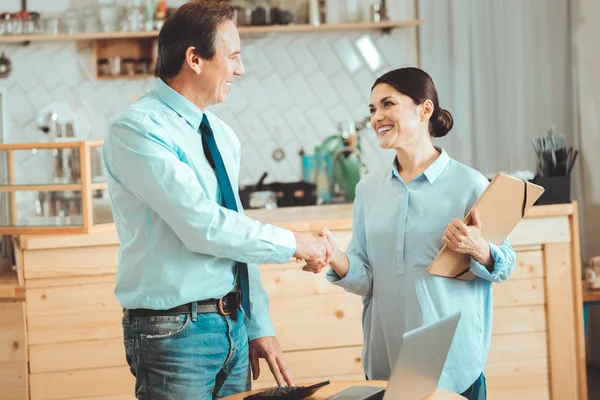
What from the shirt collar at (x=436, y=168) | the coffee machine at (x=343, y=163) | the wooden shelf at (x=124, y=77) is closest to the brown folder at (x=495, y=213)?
the shirt collar at (x=436, y=168)

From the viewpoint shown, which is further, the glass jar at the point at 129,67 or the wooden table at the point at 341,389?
the glass jar at the point at 129,67

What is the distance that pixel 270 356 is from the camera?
2.06 m

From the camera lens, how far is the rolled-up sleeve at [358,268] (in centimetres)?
220

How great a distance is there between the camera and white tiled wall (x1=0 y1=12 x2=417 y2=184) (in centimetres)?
537

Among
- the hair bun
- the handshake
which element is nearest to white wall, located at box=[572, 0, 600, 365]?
the hair bun

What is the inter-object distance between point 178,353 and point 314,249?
1.35ft

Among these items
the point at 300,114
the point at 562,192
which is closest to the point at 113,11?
the point at 300,114

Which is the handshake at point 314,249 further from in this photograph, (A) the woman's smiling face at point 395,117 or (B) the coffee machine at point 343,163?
(B) the coffee machine at point 343,163

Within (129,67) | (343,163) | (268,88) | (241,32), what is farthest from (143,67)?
(343,163)

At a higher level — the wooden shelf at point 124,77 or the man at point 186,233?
the wooden shelf at point 124,77

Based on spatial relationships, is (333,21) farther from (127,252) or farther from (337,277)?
(127,252)

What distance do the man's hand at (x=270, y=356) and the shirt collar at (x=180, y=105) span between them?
0.57 m

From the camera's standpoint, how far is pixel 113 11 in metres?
5.22

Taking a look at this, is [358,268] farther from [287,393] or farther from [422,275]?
[287,393]
